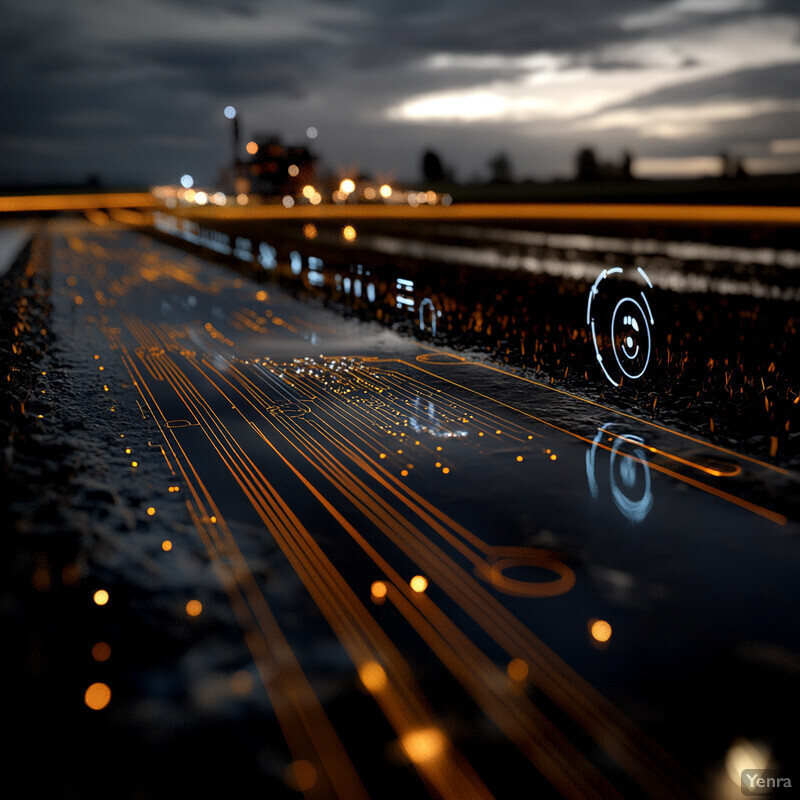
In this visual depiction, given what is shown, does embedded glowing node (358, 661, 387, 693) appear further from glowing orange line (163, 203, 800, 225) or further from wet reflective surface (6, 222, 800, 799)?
glowing orange line (163, 203, 800, 225)

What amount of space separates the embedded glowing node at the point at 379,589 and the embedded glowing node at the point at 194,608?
1.19 metres

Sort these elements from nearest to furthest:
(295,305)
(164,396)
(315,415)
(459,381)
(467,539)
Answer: (467,539)
(315,415)
(164,396)
(459,381)
(295,305)

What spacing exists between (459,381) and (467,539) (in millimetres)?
6756

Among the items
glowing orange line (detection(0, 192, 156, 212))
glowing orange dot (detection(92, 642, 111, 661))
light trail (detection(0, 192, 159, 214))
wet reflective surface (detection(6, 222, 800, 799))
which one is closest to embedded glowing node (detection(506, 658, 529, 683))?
wet reflective surface (detection(6, 222, 800, 799))

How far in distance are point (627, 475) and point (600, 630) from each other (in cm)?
343

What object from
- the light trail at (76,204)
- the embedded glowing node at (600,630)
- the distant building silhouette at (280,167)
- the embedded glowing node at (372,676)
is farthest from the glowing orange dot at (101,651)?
the distant building silhouette at (280,167)

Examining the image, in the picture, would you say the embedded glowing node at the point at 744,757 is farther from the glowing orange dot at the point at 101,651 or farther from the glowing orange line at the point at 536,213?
the glowing orange line at the point at 536,213

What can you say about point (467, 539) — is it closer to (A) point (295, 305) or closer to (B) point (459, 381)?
(B) point (459, 381)

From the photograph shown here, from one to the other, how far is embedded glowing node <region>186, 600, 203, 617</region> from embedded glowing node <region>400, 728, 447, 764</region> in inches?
74.3

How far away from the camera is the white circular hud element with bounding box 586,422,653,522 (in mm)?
7373

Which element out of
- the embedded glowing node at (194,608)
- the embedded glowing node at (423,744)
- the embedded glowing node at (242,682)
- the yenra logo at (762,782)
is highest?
the embedded glowing node at (194,608)

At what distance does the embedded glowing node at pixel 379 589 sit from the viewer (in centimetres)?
559

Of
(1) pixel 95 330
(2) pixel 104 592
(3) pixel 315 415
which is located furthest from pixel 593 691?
(1) pixel 95 330

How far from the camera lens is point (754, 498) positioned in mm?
7492
